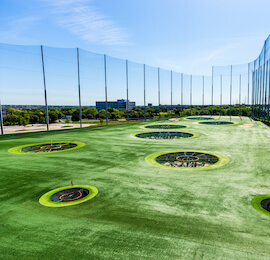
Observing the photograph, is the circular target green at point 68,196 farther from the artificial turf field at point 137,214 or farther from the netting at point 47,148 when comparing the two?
the netting at point 47,148

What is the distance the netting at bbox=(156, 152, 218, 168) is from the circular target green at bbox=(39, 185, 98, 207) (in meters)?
4.05

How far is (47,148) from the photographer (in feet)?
42.5

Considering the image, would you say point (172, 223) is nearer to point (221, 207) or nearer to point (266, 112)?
point (221, 207)

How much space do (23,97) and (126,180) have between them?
22515mm

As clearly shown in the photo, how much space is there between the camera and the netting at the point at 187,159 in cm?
905

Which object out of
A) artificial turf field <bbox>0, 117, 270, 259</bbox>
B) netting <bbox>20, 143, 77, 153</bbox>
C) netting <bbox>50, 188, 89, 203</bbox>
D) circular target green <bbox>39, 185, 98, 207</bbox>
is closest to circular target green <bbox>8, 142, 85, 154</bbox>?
netting <bbox>20, 143, 77, 153</bbox>

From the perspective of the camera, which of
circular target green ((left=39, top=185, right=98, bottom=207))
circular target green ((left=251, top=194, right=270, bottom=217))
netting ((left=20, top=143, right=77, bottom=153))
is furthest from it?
netting ((left=20, top=143, right=77, bottom=153))

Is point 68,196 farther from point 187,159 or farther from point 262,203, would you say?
point 187,159

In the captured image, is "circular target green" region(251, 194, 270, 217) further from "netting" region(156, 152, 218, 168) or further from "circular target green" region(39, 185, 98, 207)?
"circular target green" region(39, 185, 98, 207)

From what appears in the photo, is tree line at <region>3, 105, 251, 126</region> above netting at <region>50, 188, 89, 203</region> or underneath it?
above

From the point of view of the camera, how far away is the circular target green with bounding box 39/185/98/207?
547 cm

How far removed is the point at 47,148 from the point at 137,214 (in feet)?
32.6

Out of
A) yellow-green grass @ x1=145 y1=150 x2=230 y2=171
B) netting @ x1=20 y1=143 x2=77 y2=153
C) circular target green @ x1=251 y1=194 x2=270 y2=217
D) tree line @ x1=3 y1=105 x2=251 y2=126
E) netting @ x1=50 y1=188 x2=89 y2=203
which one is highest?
tree line @ x1=3 y1=105 x2=251 y2=126

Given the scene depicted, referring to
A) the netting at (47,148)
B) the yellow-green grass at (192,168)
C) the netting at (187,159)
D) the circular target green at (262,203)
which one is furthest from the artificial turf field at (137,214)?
the netting at (47,148)
